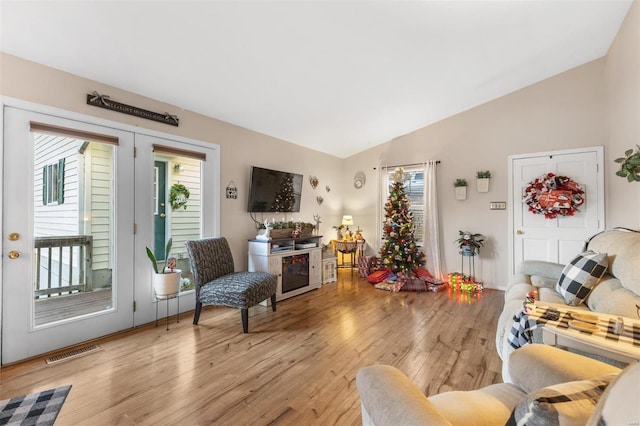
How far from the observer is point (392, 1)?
7.21 ft

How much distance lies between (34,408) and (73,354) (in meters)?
0.71

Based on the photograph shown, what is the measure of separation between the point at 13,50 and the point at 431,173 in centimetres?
521

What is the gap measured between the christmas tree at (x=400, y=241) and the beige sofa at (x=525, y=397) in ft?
11.3

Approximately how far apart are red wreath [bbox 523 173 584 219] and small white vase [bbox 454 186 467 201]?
0.83 meters

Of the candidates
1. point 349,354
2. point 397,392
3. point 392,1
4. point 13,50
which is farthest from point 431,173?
point 13,50

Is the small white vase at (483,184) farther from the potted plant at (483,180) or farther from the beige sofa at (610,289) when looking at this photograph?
the beige sofa at (610,289)

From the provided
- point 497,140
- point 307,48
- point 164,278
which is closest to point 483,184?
point 497,140

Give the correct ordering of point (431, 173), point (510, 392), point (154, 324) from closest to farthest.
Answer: point (510, 392)
point (154, 324)
point (431, 173)

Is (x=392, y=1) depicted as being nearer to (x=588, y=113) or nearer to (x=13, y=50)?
(x=13, y=50)

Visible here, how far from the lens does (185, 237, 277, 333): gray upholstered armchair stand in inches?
109

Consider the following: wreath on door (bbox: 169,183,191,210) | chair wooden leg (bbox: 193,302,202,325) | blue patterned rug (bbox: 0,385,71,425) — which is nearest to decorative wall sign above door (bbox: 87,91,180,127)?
wreath on door (bbox: 169,183,191,210)

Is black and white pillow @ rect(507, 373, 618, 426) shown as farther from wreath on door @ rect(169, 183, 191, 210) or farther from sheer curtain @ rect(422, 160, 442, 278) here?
sheer curtain @ rect(422, 160, 442, 278)

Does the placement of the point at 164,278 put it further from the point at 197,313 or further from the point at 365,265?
the point at 365,265

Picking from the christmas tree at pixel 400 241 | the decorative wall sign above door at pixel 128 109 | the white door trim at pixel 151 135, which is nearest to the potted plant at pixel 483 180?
the christmas tree at pixel 400 241
